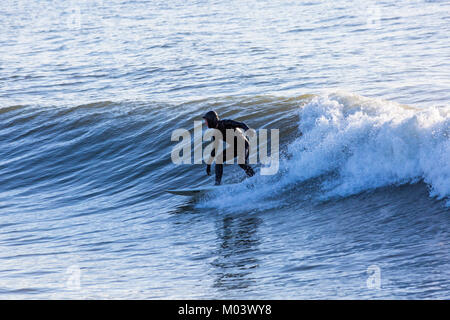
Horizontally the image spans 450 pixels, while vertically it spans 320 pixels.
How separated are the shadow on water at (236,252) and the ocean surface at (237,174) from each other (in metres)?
0.03

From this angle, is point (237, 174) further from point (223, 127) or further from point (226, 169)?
point (223, 127)

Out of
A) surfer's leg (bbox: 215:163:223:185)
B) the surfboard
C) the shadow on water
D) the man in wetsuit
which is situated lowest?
the shadow on water

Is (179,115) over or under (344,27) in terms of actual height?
under

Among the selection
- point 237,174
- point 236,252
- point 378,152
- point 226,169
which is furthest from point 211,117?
point 236,252

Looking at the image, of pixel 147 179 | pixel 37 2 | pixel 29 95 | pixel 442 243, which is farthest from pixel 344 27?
pixel 37 2

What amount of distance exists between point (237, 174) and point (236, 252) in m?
3.86

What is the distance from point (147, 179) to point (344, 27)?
1958 centimetres

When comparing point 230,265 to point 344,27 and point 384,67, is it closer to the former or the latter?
point 384,67

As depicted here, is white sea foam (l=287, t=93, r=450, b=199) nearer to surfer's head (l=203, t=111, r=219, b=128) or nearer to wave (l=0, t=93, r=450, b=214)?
wave (l=0, t=93, r=450, b=214)

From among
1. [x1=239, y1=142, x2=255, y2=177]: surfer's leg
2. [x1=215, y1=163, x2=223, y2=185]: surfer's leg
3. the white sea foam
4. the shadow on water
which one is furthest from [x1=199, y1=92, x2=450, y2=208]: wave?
the shadow on water

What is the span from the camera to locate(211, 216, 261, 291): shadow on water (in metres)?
6.62

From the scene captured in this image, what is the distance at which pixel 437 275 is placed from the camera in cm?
580

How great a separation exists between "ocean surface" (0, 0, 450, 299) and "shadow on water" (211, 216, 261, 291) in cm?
3

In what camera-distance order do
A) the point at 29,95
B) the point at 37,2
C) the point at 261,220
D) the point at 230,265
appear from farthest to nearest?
1. the point at 37,2
2. the point at 29,95
3. the point at 261,220
4. the point at 230,265
